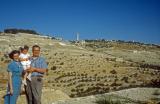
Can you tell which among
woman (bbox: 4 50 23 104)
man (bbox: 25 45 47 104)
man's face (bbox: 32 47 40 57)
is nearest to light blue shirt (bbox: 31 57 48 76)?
man (bbox: 25 45 47 104)

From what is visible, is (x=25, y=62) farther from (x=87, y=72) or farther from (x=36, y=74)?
(x=87, y=72)

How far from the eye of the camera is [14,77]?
10.1 metres

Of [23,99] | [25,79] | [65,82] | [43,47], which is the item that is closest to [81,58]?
[43,47]

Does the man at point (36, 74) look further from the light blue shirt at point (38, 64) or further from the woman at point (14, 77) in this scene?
the woman at point (14, 77)

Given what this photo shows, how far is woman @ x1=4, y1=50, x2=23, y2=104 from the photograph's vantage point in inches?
392

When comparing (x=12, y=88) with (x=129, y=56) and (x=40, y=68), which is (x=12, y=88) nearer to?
(x=40, y=68)

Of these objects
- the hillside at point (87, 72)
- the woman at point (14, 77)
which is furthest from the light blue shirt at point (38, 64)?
the hillside at point (87, 72)

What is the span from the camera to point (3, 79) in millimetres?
32031

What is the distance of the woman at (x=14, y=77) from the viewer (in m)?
9.95

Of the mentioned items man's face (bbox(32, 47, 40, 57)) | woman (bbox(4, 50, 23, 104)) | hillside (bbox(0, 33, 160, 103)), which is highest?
man's face (bbox(32, 47, 40, 57))

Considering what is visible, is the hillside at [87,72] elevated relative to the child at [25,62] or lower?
lower

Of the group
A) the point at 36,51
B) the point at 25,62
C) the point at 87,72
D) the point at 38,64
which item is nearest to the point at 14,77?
the point at 38,64

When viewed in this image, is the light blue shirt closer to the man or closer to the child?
the man

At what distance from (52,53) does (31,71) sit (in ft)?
164
